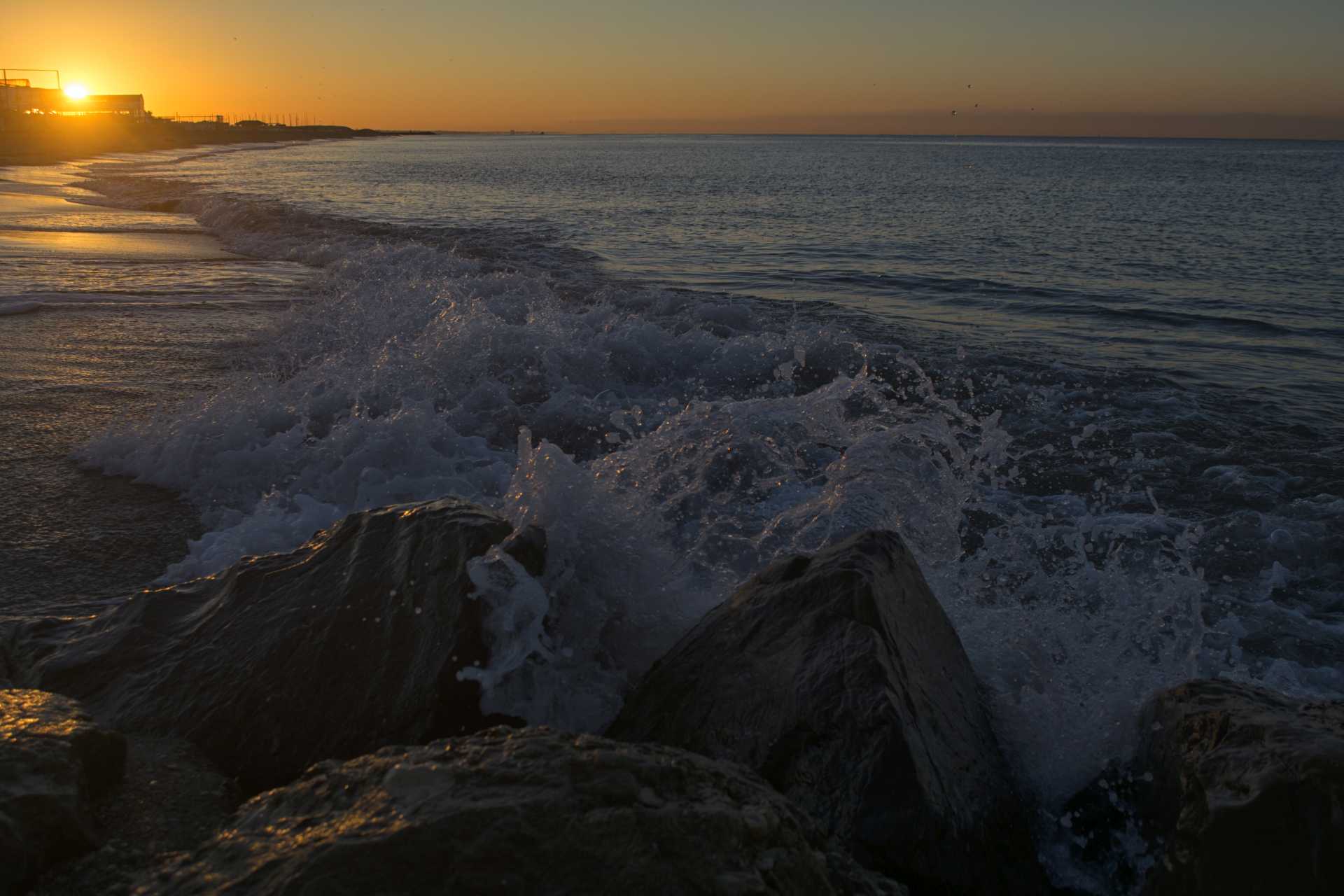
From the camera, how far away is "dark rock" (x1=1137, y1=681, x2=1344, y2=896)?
2203 millimetres

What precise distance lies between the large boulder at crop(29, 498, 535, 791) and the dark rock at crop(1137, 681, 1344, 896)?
1969mm

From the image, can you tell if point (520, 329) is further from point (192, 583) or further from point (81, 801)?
point (81, 801)

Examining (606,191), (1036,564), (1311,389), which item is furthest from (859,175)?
(1036,564)

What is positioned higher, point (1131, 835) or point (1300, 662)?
point (1131, 835)

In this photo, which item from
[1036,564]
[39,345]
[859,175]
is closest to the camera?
[1036,564]

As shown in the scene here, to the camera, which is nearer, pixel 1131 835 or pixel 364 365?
pixel 1131 835

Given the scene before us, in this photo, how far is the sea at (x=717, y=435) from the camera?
372 centimetres

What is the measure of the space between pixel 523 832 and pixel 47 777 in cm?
133

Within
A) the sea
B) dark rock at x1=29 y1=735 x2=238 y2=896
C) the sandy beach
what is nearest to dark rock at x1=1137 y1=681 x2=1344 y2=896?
the sea

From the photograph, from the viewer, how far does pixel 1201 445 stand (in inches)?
285

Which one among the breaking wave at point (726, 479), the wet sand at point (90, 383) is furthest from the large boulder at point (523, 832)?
the wet sand at point (90, 383)

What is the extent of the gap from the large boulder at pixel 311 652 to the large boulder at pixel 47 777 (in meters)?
0.43

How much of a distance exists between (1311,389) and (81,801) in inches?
405

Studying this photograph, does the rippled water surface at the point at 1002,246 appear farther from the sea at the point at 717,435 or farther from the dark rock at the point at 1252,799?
the dark rock at the point at 1252,799
